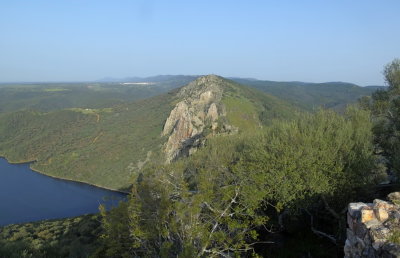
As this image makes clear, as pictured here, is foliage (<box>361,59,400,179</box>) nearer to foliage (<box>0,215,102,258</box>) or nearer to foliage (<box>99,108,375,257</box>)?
foliage (<box>99,108,375,257</box>)

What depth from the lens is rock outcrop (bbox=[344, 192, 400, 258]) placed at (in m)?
8.98

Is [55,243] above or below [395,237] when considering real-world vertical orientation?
below

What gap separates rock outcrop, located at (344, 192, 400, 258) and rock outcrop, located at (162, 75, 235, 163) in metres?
83.8

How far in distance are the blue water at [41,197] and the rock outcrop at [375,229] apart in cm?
7904

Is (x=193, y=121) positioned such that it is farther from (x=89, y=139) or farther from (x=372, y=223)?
(x=372, y=223)

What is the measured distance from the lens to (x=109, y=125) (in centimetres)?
15375

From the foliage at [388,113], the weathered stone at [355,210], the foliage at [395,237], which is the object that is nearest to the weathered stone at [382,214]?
the weathered stone at [355,210]

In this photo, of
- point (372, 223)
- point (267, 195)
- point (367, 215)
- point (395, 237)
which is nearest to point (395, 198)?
point (367, 215)

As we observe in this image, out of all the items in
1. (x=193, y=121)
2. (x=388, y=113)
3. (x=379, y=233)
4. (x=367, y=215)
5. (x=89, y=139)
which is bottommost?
(x=89, y=139)

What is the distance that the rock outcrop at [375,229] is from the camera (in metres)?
8.98

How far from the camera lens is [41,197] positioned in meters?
107

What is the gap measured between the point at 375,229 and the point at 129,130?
138 metres

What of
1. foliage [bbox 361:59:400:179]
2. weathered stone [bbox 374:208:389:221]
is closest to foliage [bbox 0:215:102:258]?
weathered stone [bbox 374:208:389:221]

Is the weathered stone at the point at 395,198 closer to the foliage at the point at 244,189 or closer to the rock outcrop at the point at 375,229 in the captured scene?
the rock outcrop at the point at 375,229
